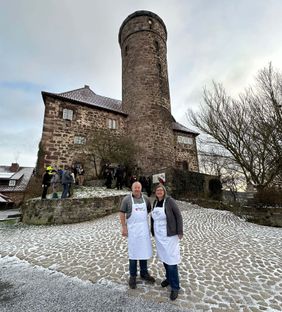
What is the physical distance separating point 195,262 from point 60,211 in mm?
6619

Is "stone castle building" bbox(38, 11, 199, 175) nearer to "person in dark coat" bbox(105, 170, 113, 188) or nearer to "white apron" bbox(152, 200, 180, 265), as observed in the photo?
"person in dark coat" bbox(105, 170, 113, 188)

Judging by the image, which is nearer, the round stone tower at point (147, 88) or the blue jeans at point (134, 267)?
the blue jeans at point (134, 267)

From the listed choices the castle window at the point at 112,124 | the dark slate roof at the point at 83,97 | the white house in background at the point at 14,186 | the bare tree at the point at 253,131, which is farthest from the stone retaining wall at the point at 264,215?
the white house in background at the point at 14,186

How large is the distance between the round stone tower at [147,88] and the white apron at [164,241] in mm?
13784

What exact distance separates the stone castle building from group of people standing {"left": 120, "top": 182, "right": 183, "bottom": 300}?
12.3m

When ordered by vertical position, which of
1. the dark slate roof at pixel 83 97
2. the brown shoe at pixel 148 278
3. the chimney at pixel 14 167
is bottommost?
the brown shoe at pixel 148 278

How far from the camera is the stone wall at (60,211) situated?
884cm

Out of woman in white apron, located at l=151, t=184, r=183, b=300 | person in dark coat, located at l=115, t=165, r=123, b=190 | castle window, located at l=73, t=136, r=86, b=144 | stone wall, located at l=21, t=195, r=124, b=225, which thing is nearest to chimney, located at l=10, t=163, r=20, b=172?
castle window, located at l=73, t=136, r=86, b=144

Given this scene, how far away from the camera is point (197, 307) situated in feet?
8.84

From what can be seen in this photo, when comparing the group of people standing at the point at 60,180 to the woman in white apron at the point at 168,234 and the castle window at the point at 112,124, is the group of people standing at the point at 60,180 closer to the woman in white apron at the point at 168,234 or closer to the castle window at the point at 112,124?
the castle window at the point at 112,124

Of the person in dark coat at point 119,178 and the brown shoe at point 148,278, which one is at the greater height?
the person in dark coat at point 119,178

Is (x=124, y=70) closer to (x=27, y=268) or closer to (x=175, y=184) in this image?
(x=175, y=184)

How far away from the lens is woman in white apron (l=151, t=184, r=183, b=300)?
2.97 meters

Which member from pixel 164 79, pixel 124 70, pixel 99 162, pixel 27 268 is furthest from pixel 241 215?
pixel 124 70
